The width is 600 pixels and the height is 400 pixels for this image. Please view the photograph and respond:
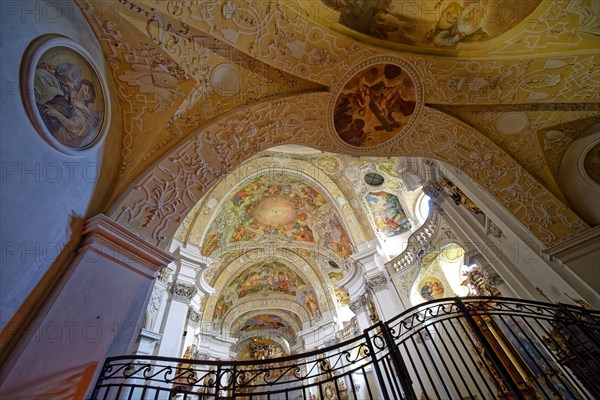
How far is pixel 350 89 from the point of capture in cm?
566

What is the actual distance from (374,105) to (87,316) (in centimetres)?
589

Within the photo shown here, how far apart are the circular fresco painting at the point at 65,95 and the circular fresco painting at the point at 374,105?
4.14 metres

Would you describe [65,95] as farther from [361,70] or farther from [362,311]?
[362,311]

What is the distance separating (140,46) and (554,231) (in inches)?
318

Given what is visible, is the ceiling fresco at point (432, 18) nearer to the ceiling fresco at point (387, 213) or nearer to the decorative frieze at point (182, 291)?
the ceiling fresco at point (387, 213)

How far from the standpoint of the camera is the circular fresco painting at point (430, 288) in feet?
31.7

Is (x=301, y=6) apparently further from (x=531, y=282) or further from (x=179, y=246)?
(x=179, y=246)

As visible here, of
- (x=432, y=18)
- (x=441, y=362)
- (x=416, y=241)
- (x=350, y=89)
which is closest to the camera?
(x=441, y=362)

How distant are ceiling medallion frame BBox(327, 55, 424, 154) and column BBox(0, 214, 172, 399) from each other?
4.11 m

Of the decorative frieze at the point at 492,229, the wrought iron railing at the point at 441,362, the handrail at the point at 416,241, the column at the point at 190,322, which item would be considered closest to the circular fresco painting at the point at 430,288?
the handrail at the point at 416,241

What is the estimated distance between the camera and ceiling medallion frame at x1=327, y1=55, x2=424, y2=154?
529cm

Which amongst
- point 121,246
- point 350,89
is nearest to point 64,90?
point 121,246

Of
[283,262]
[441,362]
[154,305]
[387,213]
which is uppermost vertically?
[283,262]

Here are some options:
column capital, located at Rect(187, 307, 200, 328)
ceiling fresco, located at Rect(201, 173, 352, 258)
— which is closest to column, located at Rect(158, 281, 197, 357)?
ceiling fresco, located at Rect(201, 173, 352, 258)
